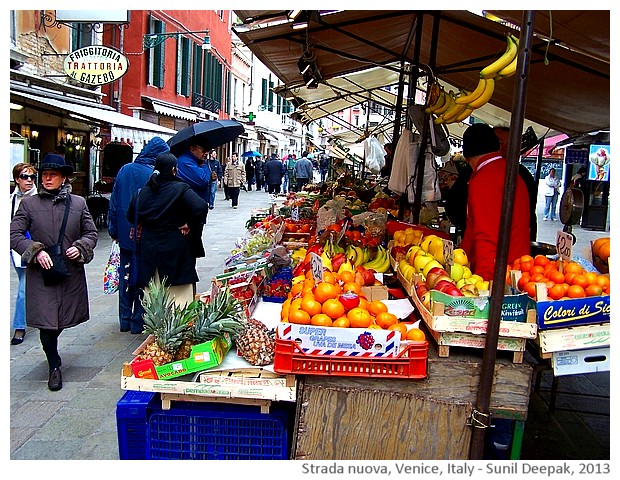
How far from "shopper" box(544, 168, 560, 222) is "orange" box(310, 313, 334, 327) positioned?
58.5ft

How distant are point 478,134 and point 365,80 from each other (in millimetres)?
7036

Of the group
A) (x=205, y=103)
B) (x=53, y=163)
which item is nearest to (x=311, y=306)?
(x=53, y=163)

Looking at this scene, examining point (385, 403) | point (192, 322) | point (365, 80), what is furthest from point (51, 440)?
point (365, 80)

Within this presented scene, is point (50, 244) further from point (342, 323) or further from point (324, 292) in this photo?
point (342, 323)

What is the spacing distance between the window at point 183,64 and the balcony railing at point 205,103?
4.37 feet

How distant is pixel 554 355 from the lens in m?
2.95

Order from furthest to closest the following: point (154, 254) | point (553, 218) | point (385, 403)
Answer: point (553, 218)
point (154, 254)
point (385, 403)

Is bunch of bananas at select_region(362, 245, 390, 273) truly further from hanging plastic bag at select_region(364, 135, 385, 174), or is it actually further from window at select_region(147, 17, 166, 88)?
window at select_region(147, 17, 166, 88)

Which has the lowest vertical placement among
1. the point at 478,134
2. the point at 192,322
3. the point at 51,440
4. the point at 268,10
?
the point at 51,440

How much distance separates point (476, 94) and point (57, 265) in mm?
3389

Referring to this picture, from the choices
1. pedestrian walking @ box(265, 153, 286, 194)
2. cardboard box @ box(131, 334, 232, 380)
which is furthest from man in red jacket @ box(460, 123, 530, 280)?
pedestrian walking @ box(265, 153, 286, 194)

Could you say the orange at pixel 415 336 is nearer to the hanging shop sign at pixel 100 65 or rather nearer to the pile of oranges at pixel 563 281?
the pile of oranges at pixel 563 281

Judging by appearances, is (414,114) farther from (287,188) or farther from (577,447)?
(287,188)

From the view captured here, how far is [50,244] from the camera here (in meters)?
4.69
